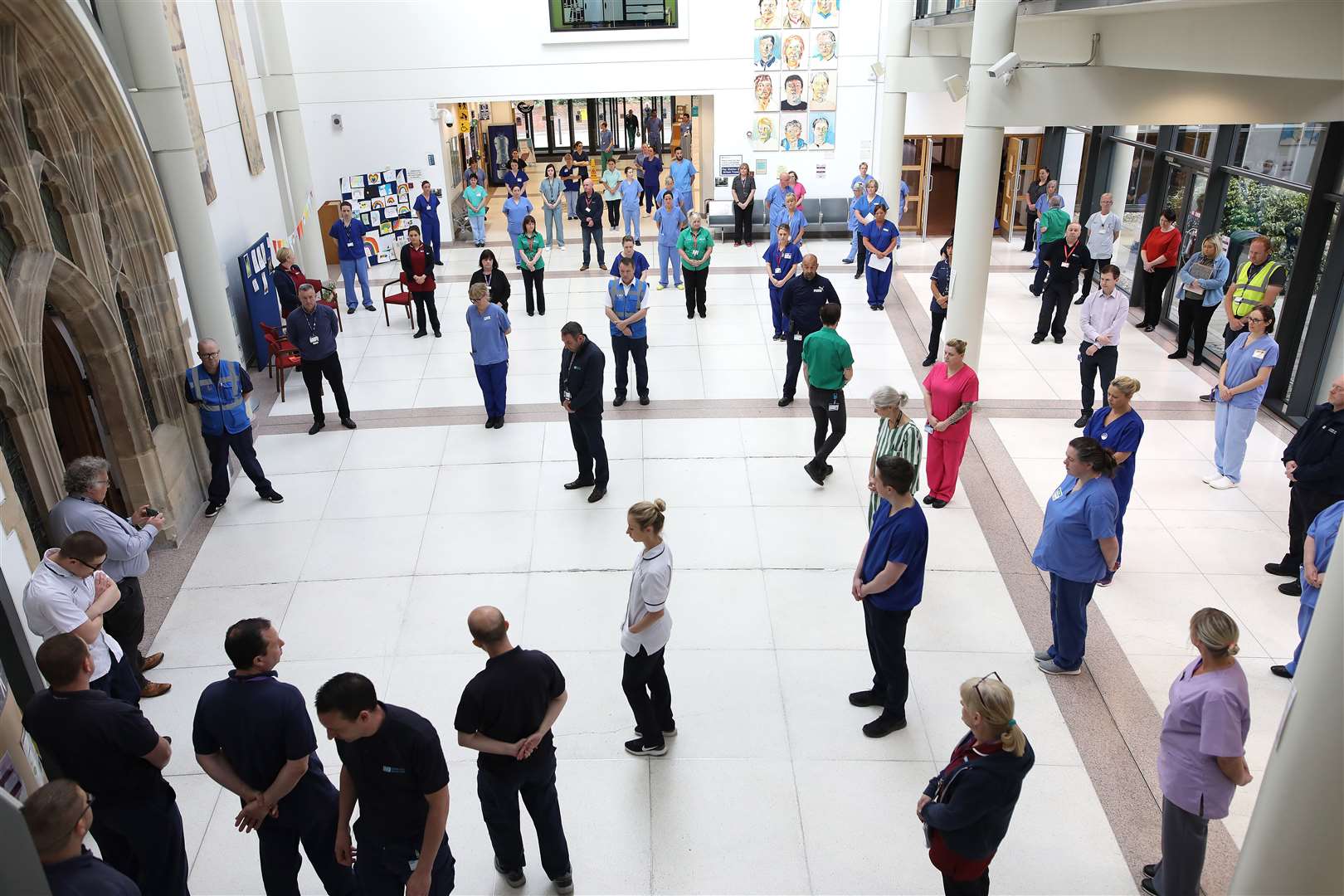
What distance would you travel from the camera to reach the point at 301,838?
3.76 metres

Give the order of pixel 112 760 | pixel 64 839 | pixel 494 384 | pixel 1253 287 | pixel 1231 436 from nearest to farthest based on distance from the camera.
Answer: pixel 64 839, pixel 112 760, pixel 1231 436, pixel 1253 287, pixel 494 384

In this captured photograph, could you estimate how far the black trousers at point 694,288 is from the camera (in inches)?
471

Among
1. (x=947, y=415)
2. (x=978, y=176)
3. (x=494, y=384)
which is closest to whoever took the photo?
(x=947, y=415)

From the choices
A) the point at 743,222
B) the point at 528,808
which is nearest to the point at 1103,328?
the point at 528,808

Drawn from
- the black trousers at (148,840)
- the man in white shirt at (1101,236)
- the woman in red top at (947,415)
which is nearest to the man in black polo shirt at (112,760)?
the black trousers at (148,840)

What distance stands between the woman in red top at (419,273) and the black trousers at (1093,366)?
755cm

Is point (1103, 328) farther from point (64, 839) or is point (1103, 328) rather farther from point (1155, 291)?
point (64, 839)

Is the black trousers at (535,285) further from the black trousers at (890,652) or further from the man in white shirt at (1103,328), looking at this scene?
the black trousers at (890,652)

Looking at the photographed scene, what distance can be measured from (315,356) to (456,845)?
5.74 meters

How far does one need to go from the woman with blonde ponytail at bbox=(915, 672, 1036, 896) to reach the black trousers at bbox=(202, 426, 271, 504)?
6.25 metres

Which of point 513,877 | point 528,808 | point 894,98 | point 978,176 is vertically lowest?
point 513,877

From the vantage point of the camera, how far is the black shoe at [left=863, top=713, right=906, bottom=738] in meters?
5.03

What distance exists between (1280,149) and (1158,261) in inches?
70.2

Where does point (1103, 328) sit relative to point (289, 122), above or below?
below
